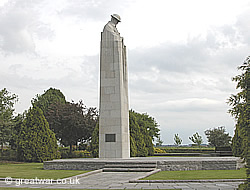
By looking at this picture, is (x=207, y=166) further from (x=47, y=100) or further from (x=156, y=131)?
(x=156, y=131)

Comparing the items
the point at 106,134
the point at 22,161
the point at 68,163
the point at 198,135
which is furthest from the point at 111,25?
the point at 198,135

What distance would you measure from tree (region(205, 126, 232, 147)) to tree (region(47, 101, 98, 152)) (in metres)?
23.4

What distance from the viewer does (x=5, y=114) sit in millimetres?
31719


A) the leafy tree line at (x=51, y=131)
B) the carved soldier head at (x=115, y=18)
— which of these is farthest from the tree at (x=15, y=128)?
the carved soldier head at (x=115, y=18)

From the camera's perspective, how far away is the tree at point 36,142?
87.2ft

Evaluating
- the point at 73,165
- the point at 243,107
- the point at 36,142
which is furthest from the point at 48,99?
the point at 243,107

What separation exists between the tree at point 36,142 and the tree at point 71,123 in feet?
26.1

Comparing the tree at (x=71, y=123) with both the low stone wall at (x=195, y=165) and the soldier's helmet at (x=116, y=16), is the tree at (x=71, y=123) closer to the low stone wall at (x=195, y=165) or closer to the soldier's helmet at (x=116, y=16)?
the soldier's helmet at (x=116, y=16)

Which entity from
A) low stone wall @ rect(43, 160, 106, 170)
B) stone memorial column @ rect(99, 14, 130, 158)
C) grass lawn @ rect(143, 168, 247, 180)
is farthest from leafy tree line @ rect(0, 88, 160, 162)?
grass lawn @ rect(143, 168, 247, 180)

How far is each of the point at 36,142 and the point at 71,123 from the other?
9281mm

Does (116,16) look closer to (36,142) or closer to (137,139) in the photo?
(137,139)

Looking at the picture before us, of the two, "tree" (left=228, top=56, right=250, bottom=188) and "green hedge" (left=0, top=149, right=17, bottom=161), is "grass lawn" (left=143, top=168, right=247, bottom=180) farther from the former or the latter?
"green hedge" (left=0, top=149, right=17, bottom=161)

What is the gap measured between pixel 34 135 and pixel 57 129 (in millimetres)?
9940

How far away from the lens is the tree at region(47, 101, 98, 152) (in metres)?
36.1
